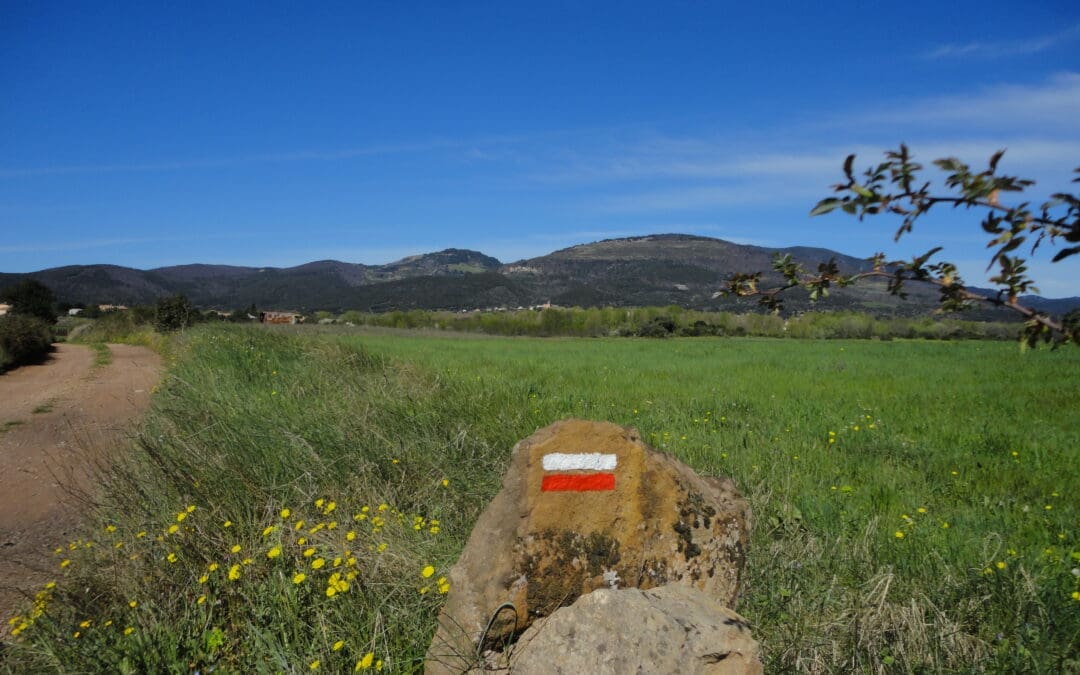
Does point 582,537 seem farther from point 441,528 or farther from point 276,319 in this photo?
point 276,319

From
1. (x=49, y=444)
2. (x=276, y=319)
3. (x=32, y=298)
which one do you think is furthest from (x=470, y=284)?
(x=49, y=444)

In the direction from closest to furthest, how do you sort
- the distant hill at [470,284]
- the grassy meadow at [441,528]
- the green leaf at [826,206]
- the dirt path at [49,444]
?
the green leaf at [826,206] < the grassy meadow at [441,528] < the dirt path at [49,444] < the distant hill at [470,284]

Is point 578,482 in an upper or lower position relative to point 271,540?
upper

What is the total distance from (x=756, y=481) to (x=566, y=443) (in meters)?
2.55

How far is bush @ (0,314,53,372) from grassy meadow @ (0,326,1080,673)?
989cm

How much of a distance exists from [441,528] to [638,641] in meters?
2.23

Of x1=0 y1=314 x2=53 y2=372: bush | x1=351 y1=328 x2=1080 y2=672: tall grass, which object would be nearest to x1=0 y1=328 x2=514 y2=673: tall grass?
x1=351 y1=328 x2=1080 y2=672: tall grass

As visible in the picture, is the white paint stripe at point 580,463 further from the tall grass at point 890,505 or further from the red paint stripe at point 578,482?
the tall grass at point 890,505

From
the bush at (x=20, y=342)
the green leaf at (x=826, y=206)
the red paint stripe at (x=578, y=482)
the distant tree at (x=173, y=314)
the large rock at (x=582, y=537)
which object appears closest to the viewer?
the green leaf at (x=826, y=206)

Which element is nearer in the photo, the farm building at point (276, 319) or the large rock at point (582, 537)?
the large rock at point (582, 537)

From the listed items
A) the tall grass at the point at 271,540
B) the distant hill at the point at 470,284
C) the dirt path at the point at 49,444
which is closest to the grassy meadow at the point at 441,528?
the tall grass at the point at 271,540

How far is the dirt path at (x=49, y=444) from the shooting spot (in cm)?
445

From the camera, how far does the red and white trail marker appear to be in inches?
118

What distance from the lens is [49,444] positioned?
23.8 feet
